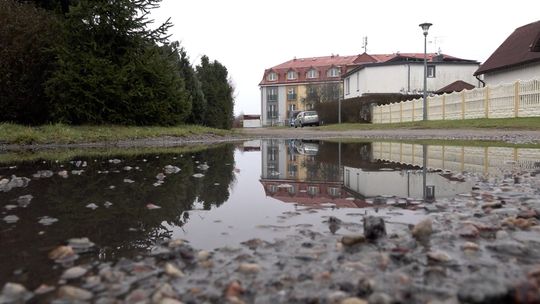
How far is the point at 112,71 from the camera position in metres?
14.9

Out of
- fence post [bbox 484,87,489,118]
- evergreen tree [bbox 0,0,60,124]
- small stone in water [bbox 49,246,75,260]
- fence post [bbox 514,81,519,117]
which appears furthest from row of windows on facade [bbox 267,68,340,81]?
small stone in water [bbox 49,246,75,260]

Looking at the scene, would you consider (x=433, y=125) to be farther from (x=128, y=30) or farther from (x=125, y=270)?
(x=125, y=270)

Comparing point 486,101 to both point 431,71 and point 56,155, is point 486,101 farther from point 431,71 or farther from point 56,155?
point 431,71

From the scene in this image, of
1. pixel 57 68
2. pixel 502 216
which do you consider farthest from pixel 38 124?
pixel 502 216

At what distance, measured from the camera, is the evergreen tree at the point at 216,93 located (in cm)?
2452

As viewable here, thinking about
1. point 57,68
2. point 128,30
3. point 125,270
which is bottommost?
point 125,270

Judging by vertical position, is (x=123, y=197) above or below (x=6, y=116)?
below

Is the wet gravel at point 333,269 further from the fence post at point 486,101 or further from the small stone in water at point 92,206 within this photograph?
the fence post at point 486,101

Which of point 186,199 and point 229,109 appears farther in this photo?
point 229,109

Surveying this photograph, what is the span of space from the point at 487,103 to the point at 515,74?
1282 cm

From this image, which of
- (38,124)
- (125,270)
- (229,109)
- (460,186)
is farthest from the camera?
(229,109)

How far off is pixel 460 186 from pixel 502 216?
171cm

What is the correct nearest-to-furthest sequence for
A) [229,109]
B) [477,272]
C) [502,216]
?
[477,272] < [502,216] < [229,109]

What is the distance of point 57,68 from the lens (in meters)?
14.8
